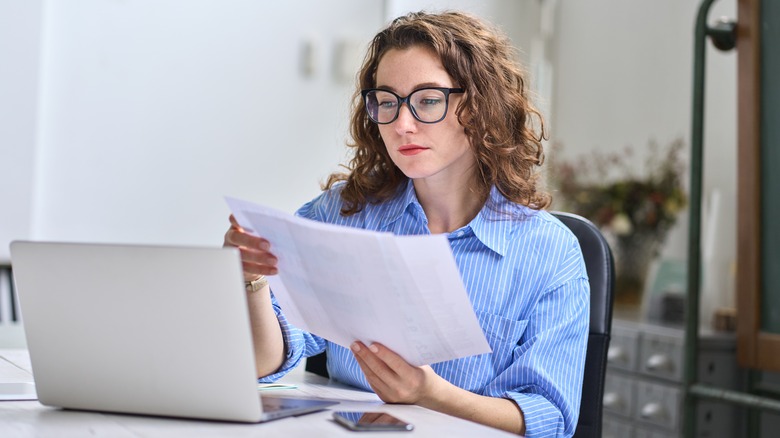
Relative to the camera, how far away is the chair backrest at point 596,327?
1400 millimetres

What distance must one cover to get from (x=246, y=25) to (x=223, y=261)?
2.79m

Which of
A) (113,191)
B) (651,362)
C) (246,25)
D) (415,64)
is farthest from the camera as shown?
(246,25)

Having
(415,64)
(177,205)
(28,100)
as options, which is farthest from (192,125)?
(415,64)

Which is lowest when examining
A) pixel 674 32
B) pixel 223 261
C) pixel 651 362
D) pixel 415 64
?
pixel 651 362

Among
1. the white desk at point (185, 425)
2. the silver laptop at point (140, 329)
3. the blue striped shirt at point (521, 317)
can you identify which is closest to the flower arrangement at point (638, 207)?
the blue striped shirt at point (521, 317)

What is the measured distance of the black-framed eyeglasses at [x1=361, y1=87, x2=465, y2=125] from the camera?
135cm

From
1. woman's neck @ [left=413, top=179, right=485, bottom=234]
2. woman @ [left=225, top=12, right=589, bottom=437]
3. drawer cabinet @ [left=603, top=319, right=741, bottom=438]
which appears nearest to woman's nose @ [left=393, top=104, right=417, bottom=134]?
woman @ [left=225, top=12, right=589, bottom=437]

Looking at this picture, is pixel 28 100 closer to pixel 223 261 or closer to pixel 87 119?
pixel 87 119

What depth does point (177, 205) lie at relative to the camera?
341cm

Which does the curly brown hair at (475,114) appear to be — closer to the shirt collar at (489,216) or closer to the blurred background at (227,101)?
the shirt collar at (489,216)

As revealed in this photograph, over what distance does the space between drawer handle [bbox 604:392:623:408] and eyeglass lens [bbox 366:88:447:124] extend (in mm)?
1813

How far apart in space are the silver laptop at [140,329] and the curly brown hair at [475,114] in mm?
596

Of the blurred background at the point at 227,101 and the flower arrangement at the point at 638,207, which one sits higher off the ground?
the blurred background at the point at 227,101

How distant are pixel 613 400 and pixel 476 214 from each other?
166 centimetres
